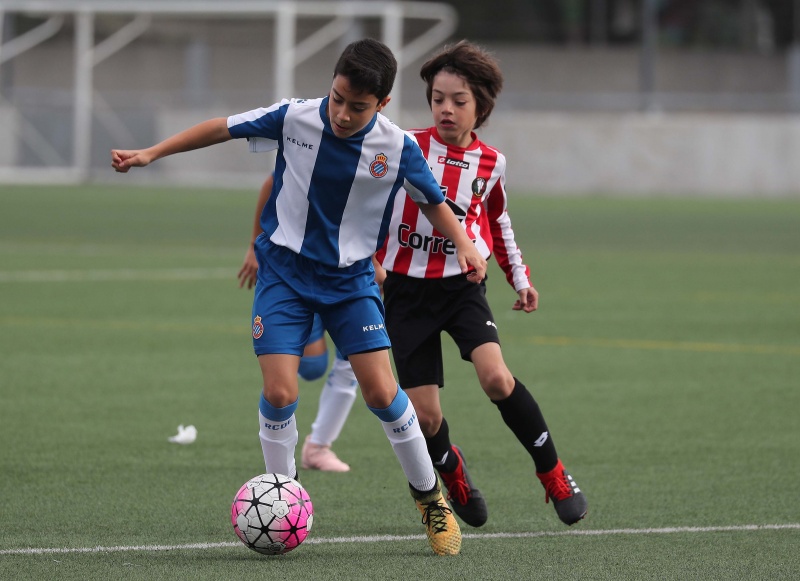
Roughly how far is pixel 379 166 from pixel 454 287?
31.8 inches

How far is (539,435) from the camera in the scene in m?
5.70

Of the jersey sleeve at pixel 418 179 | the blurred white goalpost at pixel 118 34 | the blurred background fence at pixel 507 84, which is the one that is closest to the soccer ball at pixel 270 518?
the jersey sleeve at pixel 418 179

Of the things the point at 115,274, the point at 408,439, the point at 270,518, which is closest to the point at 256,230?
the point at 408,439

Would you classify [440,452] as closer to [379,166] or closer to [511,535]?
[511,535]

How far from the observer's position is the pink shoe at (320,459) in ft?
22.0

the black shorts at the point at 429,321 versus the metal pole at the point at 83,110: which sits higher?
the black shorts at the point at 429,321

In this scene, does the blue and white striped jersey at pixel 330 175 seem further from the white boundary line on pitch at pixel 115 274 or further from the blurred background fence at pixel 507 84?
the blurred background fence at pixel 507 84

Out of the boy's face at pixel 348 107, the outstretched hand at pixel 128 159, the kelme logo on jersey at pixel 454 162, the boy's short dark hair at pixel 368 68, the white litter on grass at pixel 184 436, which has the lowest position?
the white litter on grass at pixel 184 436

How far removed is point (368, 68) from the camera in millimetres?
4984

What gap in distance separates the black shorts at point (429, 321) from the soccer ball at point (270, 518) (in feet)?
2.98

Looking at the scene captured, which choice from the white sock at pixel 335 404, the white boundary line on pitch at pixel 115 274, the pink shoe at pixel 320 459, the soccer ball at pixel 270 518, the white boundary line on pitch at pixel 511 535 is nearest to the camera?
the soccer ball at pixel 270 518

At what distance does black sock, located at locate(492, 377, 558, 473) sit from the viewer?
568 cm

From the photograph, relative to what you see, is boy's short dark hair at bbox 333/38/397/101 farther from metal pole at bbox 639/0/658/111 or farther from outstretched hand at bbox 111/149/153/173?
metal pole at bbox 639/0/658/111

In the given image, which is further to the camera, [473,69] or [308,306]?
[473,69]
